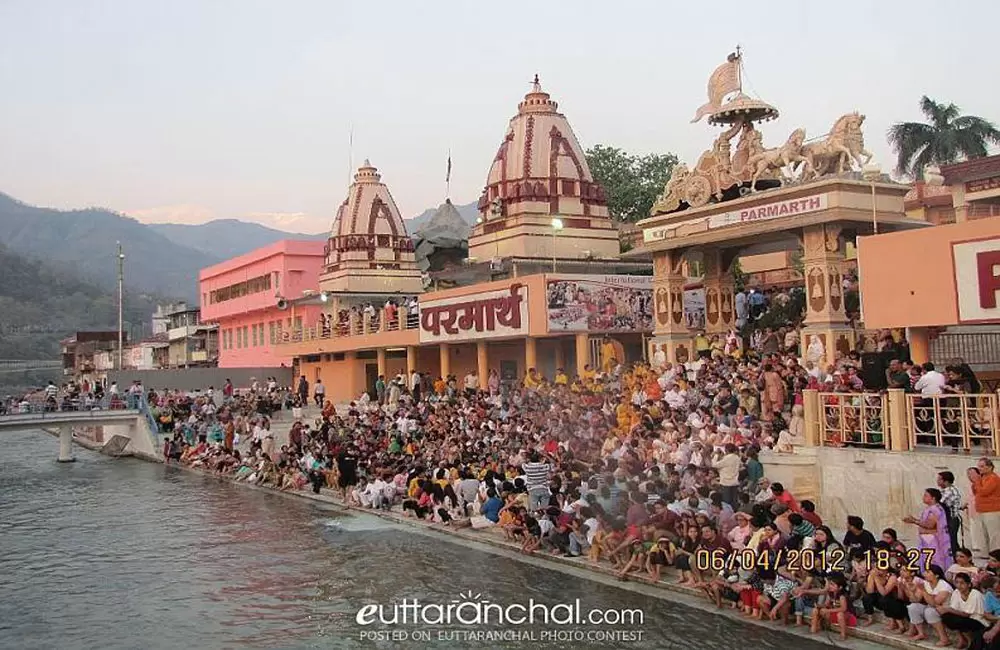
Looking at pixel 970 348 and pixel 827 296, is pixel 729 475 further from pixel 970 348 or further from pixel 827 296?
pixel 827 296

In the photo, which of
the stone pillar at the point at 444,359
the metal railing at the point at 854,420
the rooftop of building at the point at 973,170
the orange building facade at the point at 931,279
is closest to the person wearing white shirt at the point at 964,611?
the metal railing at the point at 854,420

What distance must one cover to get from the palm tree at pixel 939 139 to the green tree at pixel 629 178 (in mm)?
10756

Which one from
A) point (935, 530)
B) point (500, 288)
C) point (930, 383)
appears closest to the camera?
point (935, 530)

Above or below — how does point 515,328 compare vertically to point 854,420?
above

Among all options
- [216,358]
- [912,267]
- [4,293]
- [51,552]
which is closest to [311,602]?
[51,552]

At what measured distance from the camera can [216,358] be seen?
206 ft

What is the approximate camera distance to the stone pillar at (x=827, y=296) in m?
19.4

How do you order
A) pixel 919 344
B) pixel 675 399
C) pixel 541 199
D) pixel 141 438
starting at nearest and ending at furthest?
1. pixel 919 344
2. pixel 675 399
3. pixel 541 199
4. pixel 141 438

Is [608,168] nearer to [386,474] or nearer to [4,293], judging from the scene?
[386,474]

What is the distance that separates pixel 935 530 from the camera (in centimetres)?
1057

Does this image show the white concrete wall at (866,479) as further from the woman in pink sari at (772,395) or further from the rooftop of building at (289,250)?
the rooftop of building at (289,250)

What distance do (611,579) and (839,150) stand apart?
10.9 meters

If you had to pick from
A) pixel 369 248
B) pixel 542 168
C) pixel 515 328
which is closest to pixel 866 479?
pixel 515 328
